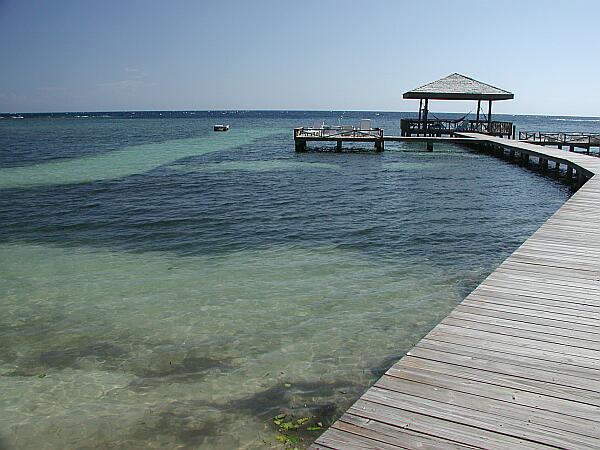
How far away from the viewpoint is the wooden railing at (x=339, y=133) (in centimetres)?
2993

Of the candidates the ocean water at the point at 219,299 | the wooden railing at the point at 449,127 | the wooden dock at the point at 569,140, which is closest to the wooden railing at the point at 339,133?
the wooden railing at the point at 449,127

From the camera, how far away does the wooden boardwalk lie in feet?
9.42

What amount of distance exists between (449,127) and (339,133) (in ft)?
30.7

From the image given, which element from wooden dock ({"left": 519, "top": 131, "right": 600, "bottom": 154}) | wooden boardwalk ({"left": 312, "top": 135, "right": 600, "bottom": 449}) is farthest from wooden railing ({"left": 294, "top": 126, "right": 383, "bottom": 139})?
wooden boardwalk ({"left": 312, "top": 135, "right": 600, "bottom": 449})

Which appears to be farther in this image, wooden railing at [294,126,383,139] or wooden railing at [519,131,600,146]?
wooden railing at [294,126,383,139]

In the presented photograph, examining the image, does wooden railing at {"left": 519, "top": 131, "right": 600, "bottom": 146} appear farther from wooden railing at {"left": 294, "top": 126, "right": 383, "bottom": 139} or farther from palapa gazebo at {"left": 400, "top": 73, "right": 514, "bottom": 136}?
wooden railing at {"left": 294, "top": 126, "right": 383, "bottom": 139}

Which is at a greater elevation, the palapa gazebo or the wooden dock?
the palapa gazebo

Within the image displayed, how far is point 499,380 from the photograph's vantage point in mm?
3496

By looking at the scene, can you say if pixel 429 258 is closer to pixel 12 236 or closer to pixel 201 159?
pixel 12 236

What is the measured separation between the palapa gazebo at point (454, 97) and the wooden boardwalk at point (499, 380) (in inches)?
1135

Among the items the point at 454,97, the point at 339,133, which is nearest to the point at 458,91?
the point at 454,97

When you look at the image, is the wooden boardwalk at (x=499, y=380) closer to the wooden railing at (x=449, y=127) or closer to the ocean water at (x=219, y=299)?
the ocean water at (x=219, y=299)

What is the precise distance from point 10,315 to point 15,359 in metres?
1.48

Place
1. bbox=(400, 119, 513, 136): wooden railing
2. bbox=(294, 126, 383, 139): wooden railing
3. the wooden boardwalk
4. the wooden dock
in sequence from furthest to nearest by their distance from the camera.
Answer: bbox=(400, 119, 513, 136): wooden railing → bbox=(294, 126, 383, 139): wooden railing → the wooden dock → the wooden boardwalk
